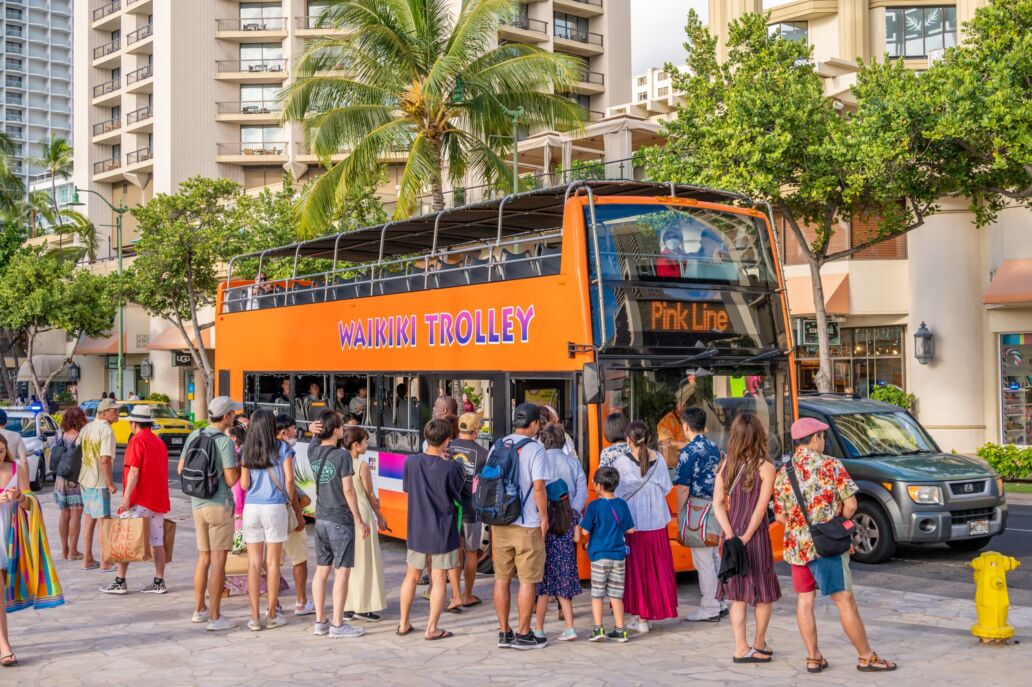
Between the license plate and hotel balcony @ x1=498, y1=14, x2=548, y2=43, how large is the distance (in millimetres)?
43386

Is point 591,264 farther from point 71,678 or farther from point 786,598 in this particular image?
point 71,678

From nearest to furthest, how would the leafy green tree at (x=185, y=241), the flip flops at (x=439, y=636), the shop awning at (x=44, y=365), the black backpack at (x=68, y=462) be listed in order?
1. the flip flops at (x=439, y=636)
2. the black backpack at (x=68, y=462)
3. the leafy green tree at (x=185, y=241)
4. the shop awning at (x=44, y=365)

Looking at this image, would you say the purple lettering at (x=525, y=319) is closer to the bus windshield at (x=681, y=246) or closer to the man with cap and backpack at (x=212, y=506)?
the bus windshield at (x=681, y=246)

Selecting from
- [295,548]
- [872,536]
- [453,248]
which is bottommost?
[872,536]

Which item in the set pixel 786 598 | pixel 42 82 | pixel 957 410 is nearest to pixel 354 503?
pixel 786 598

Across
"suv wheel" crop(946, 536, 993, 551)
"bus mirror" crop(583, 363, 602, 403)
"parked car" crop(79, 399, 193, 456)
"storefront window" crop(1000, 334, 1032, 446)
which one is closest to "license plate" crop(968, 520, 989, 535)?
"suv wheel" crop(946, 536, 993, 551)

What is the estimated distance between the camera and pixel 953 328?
28.1 meters

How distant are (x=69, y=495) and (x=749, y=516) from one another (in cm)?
851

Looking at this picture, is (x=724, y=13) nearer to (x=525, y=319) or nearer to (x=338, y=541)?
(x=525, y=319)

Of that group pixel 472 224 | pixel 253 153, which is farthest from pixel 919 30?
pixel 253 153

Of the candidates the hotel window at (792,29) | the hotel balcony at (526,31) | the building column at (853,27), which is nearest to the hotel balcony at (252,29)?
the hotel balcony at (526,31)

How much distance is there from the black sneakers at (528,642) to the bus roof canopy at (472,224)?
4406 mm

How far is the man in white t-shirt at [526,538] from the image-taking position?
8367mm

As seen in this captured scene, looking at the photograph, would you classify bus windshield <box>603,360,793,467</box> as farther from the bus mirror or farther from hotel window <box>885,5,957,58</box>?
hotel window <box>885,5,957,58</box>
